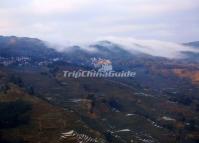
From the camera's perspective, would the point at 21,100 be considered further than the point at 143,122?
No

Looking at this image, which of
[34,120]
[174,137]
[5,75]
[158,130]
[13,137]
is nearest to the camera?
[13,137]

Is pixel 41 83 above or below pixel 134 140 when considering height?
above

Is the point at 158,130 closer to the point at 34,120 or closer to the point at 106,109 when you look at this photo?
the point at 106,109

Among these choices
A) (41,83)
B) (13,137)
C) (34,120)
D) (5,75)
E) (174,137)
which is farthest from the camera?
(41,83)

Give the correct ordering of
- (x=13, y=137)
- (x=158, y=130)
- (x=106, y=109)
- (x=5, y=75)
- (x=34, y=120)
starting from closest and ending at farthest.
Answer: (x=13, y=137)
(x=34, y=120)
(x=158, y=130)
(x=106, y=109)
(x=5, y=75)

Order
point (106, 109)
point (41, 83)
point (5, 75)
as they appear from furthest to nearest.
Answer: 1. point (41, 83)
2. point (5, 75)
3. point (106, 109)

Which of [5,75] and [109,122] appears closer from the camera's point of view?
[109,122]

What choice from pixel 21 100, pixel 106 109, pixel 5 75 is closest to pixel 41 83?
pixel 5 75

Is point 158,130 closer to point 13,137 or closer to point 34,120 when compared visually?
point 34,120

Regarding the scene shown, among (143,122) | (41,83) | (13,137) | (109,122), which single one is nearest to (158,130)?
(143,122)
